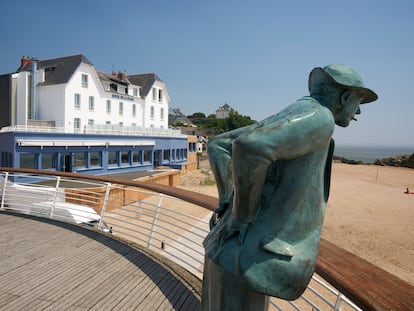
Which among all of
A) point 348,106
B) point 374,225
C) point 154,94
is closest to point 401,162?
point 154,94

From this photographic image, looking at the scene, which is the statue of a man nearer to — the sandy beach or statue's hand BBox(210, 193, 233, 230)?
statue's hand BBox(210, 193, 233, 230)

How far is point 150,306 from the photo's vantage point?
308cm

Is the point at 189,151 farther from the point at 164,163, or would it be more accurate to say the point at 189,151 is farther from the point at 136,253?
the point at 136,253

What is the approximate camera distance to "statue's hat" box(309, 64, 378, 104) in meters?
1.35

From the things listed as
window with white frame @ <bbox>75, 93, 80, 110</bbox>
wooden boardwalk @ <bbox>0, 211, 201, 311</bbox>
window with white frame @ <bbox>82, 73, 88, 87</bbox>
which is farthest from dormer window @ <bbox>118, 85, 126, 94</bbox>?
wooden boardwalk @ <bbox>0, 211, 201, 311</bbox>

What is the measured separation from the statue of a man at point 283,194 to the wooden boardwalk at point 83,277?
195 cm

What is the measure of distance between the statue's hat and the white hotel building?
20.2 metres

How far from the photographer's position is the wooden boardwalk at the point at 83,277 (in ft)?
10.3

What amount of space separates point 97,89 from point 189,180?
11889mm

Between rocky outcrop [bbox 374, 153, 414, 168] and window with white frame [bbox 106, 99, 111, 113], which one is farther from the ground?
window with white frame [bbox 106, 99, 111, 113]

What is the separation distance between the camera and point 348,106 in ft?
4.63

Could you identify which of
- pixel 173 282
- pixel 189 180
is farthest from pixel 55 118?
pixel 173 282

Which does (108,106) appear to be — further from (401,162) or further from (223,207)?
(401,162)

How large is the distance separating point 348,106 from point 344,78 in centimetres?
13
